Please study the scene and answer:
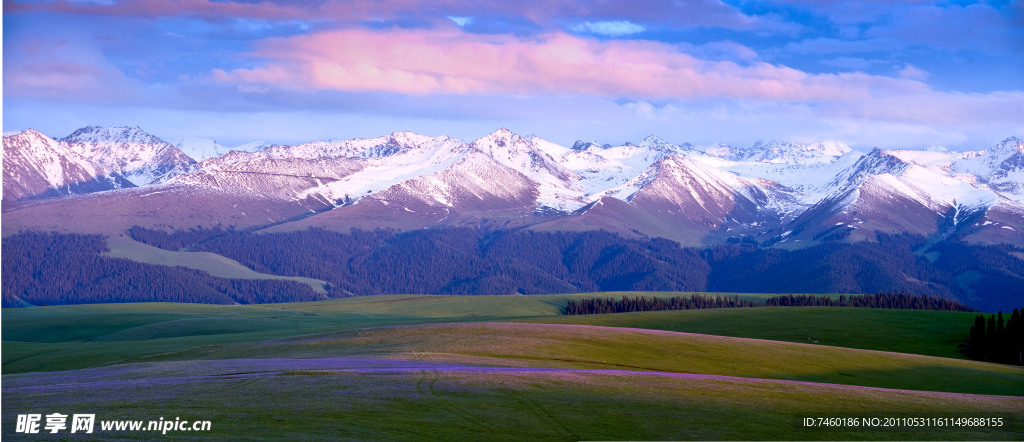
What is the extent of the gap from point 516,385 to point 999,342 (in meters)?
75.0

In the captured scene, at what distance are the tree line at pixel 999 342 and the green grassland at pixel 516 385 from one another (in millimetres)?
18525

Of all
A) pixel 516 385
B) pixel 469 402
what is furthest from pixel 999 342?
pixel 469 402

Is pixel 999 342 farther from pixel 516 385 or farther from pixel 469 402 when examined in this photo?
pixel 469 402

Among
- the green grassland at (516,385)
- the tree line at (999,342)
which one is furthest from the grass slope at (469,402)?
the tree line at (999,342)

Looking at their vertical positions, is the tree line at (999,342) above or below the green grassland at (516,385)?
above

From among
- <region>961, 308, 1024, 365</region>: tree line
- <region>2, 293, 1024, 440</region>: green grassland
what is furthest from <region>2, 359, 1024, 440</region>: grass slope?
<region>961, 308, 1024, 365</region>: tree line

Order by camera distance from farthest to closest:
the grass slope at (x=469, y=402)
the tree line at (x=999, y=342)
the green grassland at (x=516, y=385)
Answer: the tree line at (x=999, y=342) < the green grassland at (x=516, y=385) < the grass slope at (x=469, y=402)

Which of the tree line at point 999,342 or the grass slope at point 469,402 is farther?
the tree line at point 999,342

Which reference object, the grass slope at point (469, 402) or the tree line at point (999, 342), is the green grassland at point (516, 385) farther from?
the tree line at point (999, 342)

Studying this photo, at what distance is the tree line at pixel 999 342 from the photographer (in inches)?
4099

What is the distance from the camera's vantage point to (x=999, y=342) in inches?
4227

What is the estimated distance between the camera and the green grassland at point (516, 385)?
144 feet

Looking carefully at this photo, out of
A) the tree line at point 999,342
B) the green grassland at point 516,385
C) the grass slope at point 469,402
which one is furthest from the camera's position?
the tree line at point 999,342

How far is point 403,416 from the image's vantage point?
147 ft
